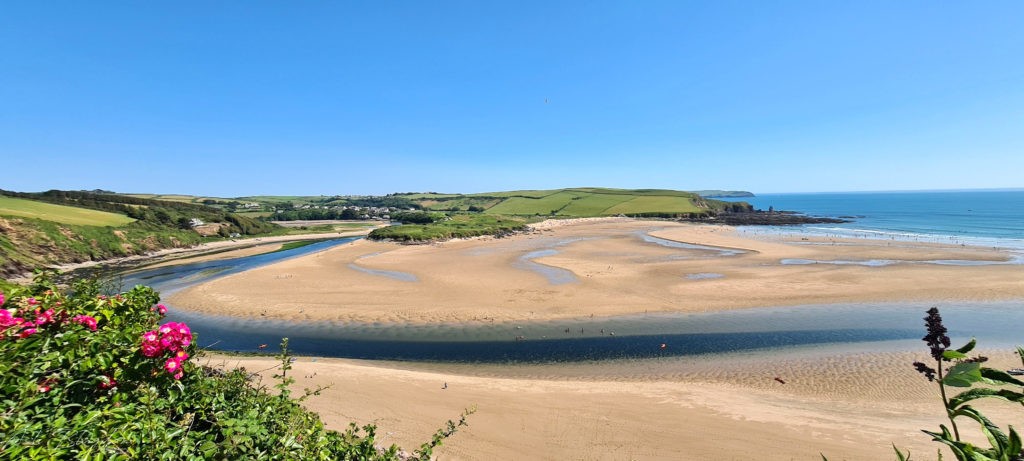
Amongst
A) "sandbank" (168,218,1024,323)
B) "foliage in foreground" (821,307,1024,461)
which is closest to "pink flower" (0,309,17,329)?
"foliage in foreground" (821,307,1024,461)

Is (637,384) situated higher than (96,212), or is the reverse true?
(96,212)

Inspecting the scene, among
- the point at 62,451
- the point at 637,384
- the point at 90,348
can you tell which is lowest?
the point at 637,384

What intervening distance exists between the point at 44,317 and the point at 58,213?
7460 cm

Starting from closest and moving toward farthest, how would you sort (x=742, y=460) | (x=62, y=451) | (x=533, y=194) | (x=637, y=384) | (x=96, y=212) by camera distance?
(x=62, y=451), (x=742, y=460), (x=637, y=384), (x=96, y=212), (x=533, y=194)

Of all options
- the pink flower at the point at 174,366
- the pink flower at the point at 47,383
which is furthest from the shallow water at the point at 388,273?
the pink flower at the point at 47,383

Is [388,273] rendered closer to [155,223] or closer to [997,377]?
[997,377]

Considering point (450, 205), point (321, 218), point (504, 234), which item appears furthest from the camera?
point (450, 205)

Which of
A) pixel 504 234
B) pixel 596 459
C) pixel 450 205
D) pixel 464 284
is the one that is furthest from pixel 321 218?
pixel 596 459

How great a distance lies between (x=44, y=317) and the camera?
4.21 m

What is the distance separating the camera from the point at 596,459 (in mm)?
10719

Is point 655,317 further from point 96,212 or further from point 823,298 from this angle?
point 96,212

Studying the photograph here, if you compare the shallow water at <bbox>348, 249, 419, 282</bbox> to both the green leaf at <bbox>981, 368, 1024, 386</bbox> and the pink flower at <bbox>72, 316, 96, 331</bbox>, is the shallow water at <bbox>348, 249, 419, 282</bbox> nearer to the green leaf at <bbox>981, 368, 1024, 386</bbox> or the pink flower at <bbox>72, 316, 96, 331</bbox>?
the pink flower at <bbox>72, 316, 96, 331</bbox>

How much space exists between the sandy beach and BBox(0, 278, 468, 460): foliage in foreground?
568 cm

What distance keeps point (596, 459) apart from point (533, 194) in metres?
167
